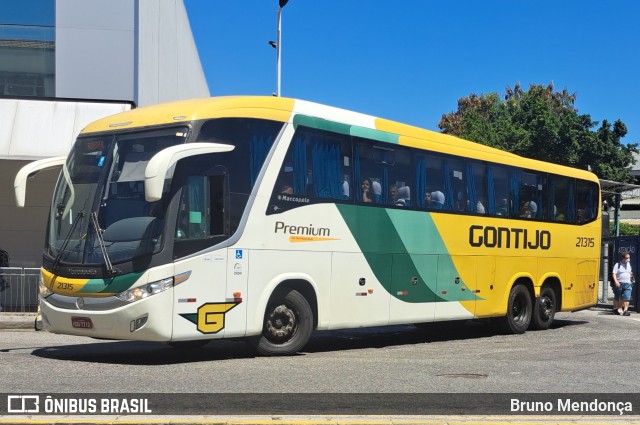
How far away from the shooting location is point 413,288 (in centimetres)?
1446

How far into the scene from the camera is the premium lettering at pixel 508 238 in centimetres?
1608

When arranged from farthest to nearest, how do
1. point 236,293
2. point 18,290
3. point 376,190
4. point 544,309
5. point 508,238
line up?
point 18,290 → point 544,309 → point 508,238 → point 376,190 → point 236,293

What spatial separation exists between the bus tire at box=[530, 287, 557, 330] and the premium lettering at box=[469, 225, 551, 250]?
3.58 ft

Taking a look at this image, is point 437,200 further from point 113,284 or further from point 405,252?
point 113,284

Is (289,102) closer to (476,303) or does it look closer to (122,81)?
(476,303)

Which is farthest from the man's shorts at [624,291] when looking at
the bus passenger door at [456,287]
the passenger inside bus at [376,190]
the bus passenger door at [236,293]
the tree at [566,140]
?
the tree at [566,140]

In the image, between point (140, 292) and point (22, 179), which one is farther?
point (22, 179)

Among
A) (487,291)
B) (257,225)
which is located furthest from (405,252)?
(257,225)

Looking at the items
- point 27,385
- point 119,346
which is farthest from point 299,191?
point 27,385

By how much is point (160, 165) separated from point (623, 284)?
1704 centimetres

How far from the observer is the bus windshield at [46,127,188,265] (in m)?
10.5

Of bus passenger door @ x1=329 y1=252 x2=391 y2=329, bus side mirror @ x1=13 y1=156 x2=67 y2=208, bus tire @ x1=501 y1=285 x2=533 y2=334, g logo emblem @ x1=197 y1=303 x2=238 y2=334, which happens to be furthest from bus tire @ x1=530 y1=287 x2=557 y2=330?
bus side mirror @ x1=13 y1=156 x2=67 y2=208

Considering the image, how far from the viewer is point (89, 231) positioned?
10.7 m

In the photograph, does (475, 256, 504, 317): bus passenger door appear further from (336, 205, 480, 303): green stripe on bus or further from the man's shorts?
the man's shorts
